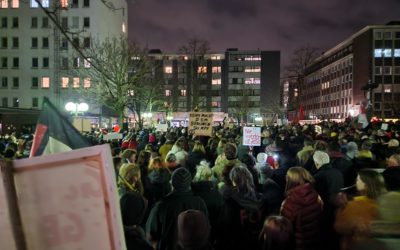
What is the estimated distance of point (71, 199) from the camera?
6.59 ft

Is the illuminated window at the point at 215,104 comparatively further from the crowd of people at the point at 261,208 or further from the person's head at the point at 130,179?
the person's head at the point at 130,179

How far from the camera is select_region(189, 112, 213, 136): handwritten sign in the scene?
663 inches

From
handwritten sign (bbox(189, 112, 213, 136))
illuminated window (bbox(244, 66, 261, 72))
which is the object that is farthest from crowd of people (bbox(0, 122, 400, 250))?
illuminated window (bbox(244, 66, 261, 72))

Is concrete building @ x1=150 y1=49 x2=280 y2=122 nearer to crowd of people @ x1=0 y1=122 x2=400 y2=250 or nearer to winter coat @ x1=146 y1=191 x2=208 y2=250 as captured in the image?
crowd of people @ x1=0 y1=122 x2=400 y2=250

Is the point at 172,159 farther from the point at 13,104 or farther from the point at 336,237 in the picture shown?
the point at 13,104

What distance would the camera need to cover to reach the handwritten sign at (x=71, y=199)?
2004mm

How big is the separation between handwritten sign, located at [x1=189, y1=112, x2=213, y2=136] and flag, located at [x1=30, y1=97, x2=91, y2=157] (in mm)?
14128

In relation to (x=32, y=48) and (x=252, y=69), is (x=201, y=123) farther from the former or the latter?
(x=252, y=69)

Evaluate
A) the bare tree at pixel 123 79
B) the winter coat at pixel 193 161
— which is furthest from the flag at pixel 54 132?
the bare tree at pixel 123 79

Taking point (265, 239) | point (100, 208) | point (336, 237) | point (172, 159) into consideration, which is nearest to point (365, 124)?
point (172, 159)

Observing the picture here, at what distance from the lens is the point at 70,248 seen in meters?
2.03

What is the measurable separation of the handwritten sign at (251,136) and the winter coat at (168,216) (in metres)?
8.68

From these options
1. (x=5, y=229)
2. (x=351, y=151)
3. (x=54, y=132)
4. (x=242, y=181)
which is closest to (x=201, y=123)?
(x=351, y=151)

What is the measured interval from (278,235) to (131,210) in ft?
4.41
